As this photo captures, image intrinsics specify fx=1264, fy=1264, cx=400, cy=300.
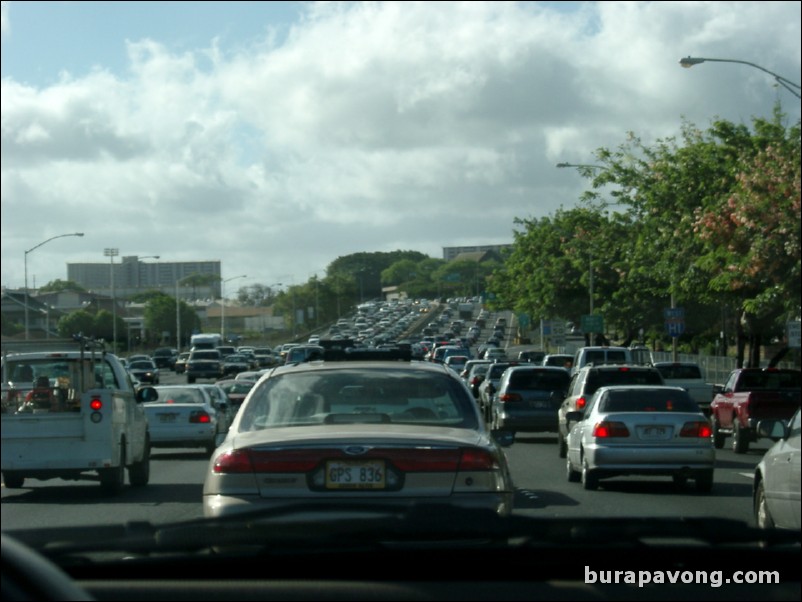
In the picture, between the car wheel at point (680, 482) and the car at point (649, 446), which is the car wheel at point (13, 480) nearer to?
the car at point (649, 446)

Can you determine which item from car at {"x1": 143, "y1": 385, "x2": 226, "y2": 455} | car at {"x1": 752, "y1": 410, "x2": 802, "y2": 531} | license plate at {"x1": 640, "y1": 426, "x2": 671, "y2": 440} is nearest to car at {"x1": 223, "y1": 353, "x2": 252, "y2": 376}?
car at {"x1": 143, "y1": 385, "x2": 226, "y2": 455}

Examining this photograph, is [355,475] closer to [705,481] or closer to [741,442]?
[705,481]

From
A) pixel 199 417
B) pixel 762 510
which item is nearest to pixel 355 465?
pixel 762 510

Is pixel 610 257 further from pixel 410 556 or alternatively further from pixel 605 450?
pixel 410 556

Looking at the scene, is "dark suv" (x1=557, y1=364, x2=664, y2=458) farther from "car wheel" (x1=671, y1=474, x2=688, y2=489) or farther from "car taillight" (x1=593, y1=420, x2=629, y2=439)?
"car taillight" (x1=593, y1=420, x2=629, y2=439)

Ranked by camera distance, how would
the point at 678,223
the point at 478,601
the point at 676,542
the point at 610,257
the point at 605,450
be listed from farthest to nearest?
the point at 610,257
the point at 678,223
the point at 605,450
the point at 676,542
the point at 478,601

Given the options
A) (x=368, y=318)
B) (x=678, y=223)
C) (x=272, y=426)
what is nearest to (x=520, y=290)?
(x=368, y=318)

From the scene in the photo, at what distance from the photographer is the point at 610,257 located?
4775cm

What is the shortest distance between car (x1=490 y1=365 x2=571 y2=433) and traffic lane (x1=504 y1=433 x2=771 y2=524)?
16.1 ft

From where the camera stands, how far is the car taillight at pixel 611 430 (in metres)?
16.2

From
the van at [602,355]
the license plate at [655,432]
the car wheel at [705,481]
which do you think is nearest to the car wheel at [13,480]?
the license plate at [655,432]

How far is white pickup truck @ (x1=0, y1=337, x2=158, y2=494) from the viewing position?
14164mm

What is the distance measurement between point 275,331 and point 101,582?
95.9m

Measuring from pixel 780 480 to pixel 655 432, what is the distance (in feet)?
22.4
